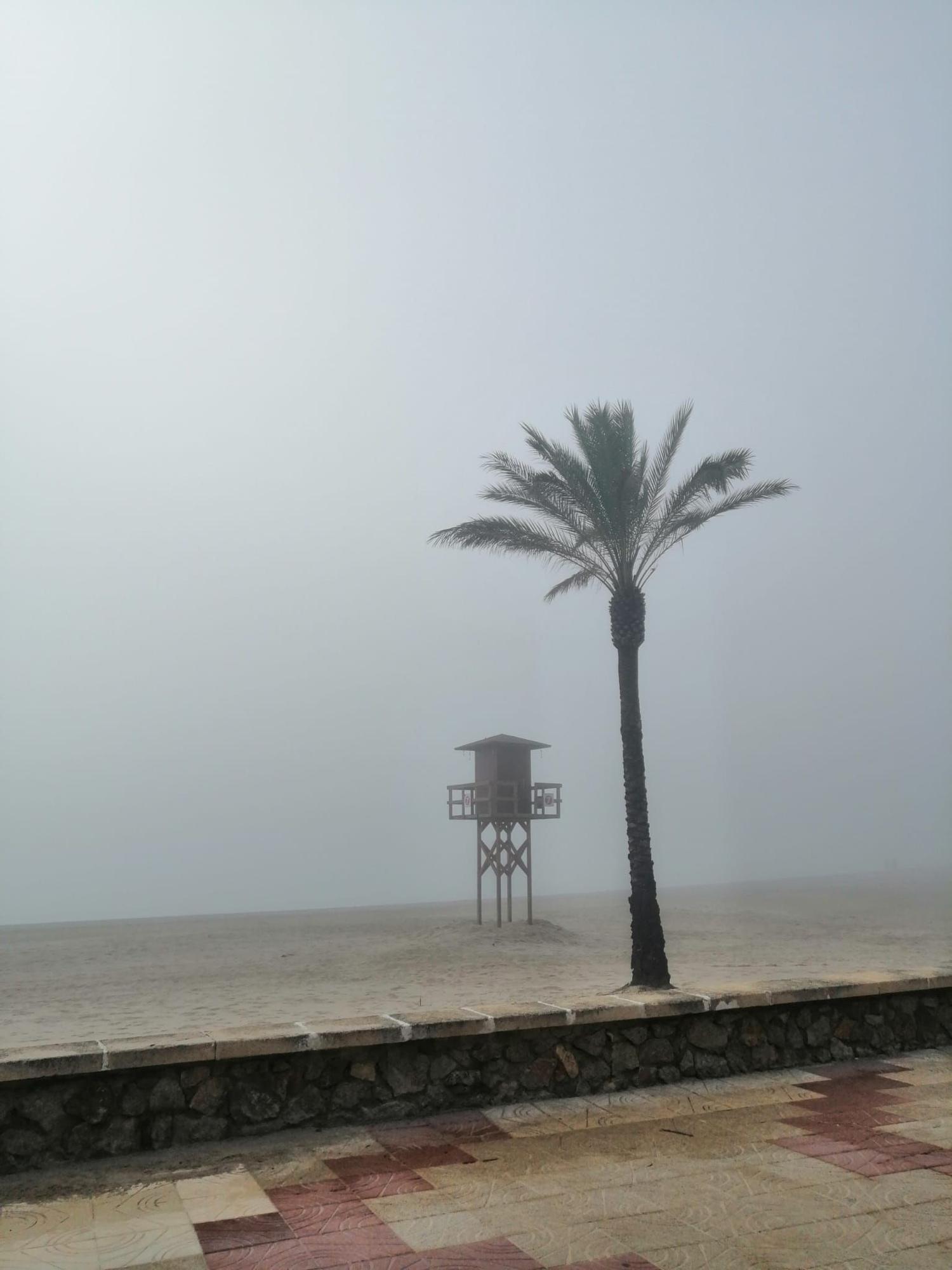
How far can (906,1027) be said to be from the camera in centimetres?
814

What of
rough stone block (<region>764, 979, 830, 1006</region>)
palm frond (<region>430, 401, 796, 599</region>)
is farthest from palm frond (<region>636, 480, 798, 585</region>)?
rough stone block (<region>764, 979, 830, 1006</region>)

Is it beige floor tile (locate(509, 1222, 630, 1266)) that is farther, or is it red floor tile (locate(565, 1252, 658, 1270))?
beige floor tile (locate(509, 1222, 630, 1266))

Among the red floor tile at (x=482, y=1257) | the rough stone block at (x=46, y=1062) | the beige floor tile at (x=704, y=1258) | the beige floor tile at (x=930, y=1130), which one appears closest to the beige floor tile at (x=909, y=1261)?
the beige floor tile at (x=704, y=1258)

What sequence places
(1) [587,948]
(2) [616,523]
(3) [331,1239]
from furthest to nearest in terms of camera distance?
(1) [587,948]
(2) [616,523]
(3) [331,1239]

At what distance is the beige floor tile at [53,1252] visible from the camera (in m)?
4.18

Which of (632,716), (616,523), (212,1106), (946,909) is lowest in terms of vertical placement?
(946,909)

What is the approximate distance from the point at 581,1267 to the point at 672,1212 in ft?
2.53

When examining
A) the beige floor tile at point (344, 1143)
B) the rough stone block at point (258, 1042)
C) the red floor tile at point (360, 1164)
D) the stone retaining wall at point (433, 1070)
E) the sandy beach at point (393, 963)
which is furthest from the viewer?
the sandy beach at point (393, 963)

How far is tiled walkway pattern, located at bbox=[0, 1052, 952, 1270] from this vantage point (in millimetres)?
4180

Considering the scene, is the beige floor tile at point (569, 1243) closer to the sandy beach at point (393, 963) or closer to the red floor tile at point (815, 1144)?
the red floor tile at point (815, 1144)

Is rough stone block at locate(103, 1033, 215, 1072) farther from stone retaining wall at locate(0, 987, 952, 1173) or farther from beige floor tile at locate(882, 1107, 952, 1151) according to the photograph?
beige floor tile at locate(882, 1107, 952, 1151)

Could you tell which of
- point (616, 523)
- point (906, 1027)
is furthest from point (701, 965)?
→ point (906, 1027)

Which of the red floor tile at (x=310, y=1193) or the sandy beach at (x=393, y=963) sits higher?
the red floor tile at (x=310, y=1193)

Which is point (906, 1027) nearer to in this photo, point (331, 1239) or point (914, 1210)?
point (914, 1210)
